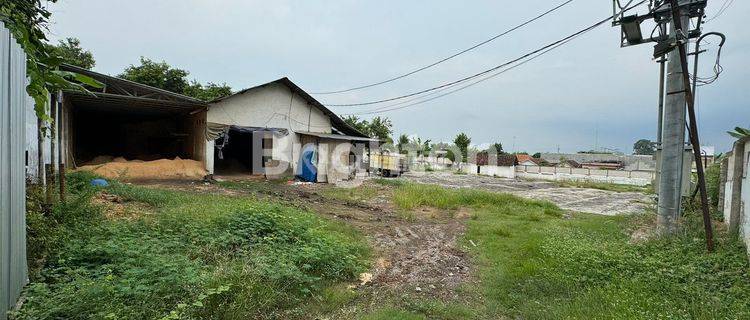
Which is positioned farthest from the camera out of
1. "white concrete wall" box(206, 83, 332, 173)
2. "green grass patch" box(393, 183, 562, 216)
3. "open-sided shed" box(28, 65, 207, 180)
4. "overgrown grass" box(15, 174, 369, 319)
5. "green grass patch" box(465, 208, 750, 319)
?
"white concrete wall" box(206, 83, 332, 173)

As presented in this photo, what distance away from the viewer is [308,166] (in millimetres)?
15586

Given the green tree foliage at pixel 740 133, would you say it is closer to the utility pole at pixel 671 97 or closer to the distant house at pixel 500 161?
the utility pole at pixel 671 97

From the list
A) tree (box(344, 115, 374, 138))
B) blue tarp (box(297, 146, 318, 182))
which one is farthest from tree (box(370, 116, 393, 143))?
blue tarp (box(297, 146, 318, 182))

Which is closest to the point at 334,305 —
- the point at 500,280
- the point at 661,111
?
the point at 500,280

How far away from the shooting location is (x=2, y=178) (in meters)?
2.11

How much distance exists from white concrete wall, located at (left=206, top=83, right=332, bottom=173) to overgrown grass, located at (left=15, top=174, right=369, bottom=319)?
32.2ft

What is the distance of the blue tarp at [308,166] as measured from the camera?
1548cm

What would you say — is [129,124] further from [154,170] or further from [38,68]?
[38,68]

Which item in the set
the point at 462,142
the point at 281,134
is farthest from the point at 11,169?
the point at 462,142

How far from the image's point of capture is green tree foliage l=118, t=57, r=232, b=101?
2153cm

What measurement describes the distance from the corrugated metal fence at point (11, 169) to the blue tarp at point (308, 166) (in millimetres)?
12866

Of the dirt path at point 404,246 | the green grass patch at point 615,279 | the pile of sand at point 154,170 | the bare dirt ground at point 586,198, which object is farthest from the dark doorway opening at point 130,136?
the green grass patch at point 615,279

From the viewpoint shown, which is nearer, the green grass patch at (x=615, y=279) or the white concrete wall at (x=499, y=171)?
the green grass patch at (x=615, y=279)

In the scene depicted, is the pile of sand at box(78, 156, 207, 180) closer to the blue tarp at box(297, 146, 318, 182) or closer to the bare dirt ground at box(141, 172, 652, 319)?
the bare dirt ground at box(141, 172, 652, 319)
